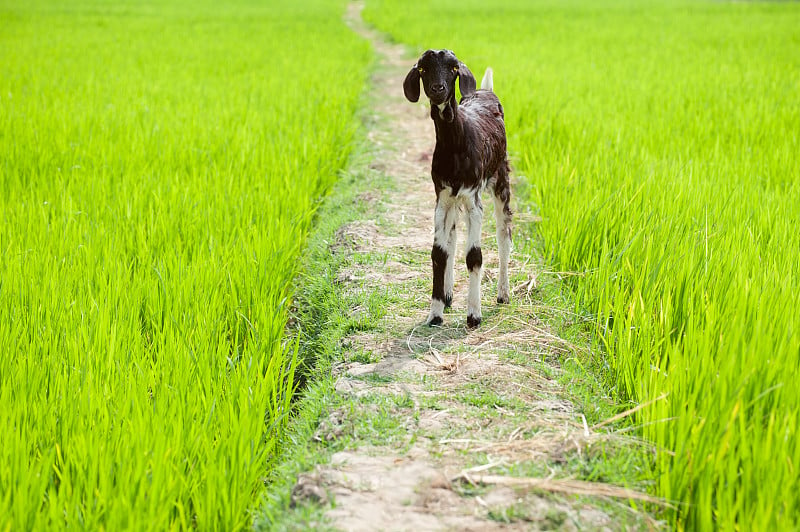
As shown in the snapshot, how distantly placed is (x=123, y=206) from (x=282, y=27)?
43.2 feet

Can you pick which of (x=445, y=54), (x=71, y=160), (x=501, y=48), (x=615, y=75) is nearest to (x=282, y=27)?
(x=501, y=48)

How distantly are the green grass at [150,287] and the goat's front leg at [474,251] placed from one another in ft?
2.48

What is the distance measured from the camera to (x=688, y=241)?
3133 mm

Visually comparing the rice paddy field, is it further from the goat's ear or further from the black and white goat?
the goat's ear

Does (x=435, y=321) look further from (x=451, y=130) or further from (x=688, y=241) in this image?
(x=688, y=241)

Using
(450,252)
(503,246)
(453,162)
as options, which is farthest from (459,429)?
(503,246)

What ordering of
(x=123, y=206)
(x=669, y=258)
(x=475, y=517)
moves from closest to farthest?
1. (x=475, y=517)
2. (x=669, y=258)
3. (x=123, y=206)

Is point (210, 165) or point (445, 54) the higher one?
point (445, 54)

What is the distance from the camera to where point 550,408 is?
2.34 m

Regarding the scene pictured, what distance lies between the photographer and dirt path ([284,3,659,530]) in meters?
1.85

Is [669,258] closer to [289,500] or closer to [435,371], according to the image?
[435,371]

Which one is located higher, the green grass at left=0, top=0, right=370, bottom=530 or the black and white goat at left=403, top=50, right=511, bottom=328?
the black and white goat at left=403, top=50, right=511, bottom=328

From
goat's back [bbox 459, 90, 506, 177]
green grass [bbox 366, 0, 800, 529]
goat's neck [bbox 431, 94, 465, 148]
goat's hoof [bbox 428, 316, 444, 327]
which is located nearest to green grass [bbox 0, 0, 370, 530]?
goat's hoof [bbox 428, 316, 444, 327]

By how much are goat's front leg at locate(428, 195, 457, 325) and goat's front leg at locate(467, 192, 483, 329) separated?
0.08m
